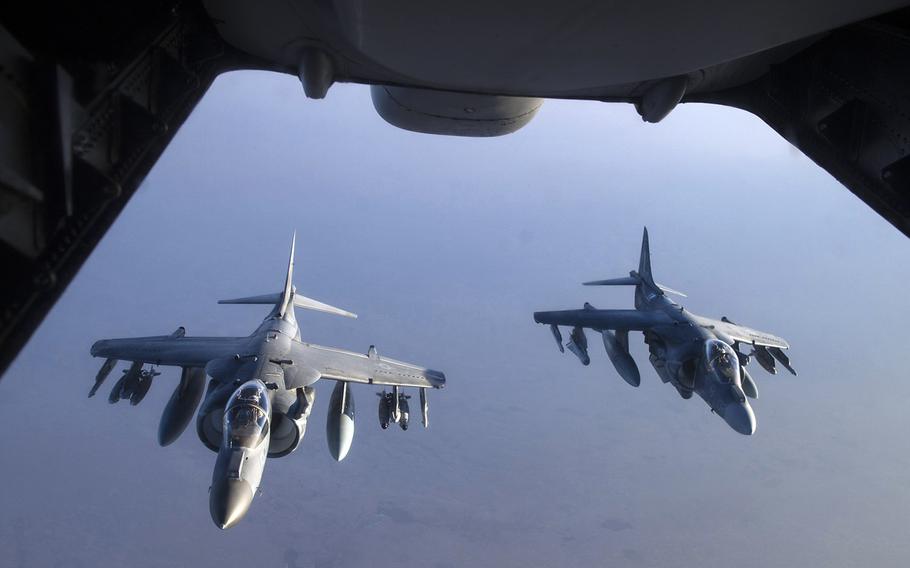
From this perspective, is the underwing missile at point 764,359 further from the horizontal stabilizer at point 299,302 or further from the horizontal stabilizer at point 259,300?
the horizontal stabilizer at point 259,300

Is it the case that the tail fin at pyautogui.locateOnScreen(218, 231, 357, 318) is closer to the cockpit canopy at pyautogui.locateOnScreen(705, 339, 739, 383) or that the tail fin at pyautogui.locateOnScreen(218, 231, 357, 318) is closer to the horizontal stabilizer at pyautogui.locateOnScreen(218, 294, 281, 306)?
the horizontal stabilizer at pyautogui.locateOnScreen(218, 294, 281, 306)

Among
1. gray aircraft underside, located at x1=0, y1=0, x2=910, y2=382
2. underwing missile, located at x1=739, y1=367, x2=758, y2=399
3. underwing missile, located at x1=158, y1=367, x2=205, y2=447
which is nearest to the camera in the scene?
gray aircraft underside, located at x1=0, y1=0, x2=910, y2=382

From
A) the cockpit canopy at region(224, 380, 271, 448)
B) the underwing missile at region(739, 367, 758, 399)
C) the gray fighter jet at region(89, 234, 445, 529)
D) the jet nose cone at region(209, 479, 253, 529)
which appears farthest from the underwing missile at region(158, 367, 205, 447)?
the underwing missile at region(739, 367, 758, 399)

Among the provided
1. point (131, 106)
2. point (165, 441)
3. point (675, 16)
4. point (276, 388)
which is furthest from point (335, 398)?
point (675, 16)

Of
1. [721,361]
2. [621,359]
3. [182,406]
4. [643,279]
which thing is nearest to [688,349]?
[721,361]

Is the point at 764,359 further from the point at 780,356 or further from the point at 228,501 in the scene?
the point at 228,501

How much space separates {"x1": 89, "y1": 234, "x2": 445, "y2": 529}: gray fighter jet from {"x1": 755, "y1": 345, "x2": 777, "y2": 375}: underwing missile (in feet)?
35.0

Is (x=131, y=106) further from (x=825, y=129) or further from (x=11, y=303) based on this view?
(x=825, y=129)

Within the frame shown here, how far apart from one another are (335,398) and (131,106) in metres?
12.6

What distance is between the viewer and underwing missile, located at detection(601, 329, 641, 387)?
653 inches

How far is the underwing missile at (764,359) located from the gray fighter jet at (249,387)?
10.7m

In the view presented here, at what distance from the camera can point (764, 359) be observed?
17781 millimetres

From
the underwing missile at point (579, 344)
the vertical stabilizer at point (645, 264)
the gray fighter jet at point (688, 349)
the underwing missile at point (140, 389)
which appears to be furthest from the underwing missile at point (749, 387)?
the underwing missile at point (140, 389)

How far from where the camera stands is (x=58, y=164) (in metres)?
3.14
